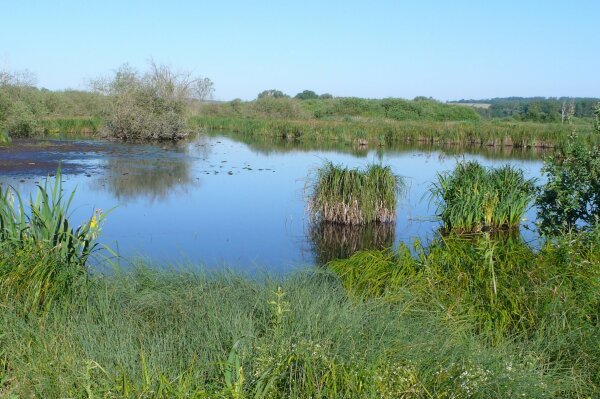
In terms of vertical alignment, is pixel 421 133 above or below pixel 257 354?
below

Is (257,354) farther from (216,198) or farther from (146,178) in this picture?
(146,178)

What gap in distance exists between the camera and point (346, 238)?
11.9 metres

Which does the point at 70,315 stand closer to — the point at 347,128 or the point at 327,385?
the point at 327,385

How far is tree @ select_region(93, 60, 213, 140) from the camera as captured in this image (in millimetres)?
33000

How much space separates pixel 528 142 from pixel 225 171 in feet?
65.8

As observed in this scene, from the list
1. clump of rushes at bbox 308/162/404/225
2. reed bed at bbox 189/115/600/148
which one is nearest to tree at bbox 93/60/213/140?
reed bed at bbox 189/115/600/148

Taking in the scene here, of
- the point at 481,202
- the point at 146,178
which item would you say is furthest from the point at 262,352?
the point at 146,178

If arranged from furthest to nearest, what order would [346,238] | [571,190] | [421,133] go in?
[421,133] < [346,238] < [571,190]

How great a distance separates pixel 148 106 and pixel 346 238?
80.1ft

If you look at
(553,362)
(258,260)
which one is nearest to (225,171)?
(258,260)

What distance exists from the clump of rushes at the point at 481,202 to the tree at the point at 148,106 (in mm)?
23919

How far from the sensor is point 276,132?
41125 millimetres

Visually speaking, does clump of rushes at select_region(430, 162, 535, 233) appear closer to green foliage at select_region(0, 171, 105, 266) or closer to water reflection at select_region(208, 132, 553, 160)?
green foliage at select_region(0, 171, 105, 266)

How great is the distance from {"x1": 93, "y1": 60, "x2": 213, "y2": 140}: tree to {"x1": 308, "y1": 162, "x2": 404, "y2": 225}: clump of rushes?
22.4m
